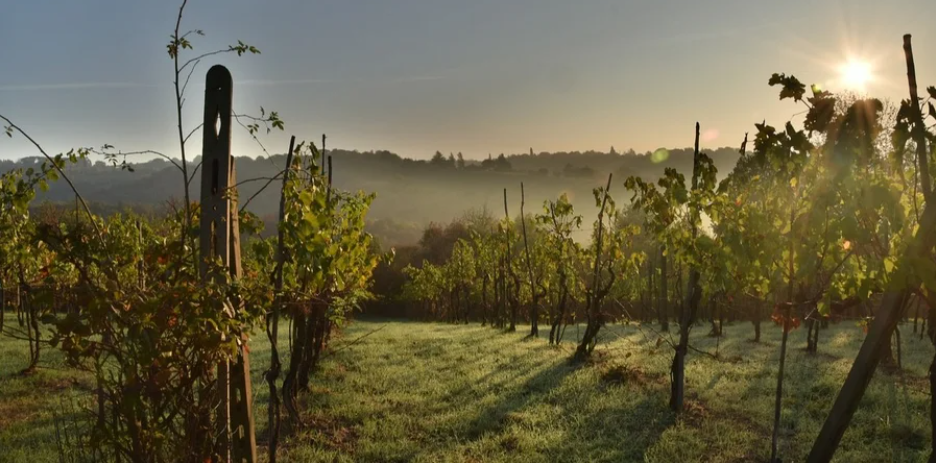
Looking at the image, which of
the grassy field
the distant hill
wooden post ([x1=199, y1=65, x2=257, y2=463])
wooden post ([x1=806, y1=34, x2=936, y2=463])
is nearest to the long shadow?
the grassy field

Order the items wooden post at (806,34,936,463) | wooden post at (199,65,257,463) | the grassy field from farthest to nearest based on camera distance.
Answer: the grassy field → wooden post at (199,65,257,463) → wooden post at (806,34,936,463)

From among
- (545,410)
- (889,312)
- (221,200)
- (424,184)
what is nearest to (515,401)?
(545,410)

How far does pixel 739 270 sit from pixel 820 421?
8.88ft

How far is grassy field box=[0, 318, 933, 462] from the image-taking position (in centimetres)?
600

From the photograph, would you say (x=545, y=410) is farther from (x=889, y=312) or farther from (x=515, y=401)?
(x=889, y=312)

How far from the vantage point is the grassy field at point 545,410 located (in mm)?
5996

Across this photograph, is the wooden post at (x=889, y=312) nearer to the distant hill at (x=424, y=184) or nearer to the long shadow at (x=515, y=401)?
the long shadow at (x=515, y=401)

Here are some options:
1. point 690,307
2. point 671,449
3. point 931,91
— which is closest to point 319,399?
point 671,449

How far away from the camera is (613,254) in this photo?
490 inches

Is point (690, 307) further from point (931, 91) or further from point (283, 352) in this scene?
point (283, 352)

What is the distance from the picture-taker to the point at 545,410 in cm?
752

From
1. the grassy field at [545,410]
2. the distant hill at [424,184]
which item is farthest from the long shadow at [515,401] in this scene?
the distant hill at [424,184]

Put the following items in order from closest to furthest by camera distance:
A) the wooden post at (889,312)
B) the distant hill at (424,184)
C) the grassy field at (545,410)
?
1. the wooden post at (889,312)
2. the grassy field at (545,410)
3. the distant hill at (424,184)

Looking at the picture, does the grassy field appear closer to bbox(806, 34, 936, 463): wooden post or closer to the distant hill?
bbox(806, 34, 936, 463): wooden post
